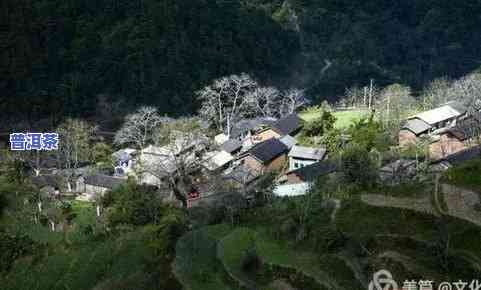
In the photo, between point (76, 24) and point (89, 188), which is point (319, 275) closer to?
point (89, 188)

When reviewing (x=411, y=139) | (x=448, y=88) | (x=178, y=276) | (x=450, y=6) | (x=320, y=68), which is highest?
(x=450, y=6)

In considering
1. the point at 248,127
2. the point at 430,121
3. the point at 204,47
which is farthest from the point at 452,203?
the point at 204,47

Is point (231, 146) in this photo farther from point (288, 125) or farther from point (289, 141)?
point (288, 125)

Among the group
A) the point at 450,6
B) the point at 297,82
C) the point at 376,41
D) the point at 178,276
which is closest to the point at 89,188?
the point at 178,276

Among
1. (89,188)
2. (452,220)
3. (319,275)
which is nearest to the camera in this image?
(452,220)

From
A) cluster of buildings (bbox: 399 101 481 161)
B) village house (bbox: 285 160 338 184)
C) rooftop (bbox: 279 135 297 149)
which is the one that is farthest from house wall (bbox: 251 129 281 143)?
village house (bbox: 285 160 338 184)

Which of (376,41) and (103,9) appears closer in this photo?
(103,9)
